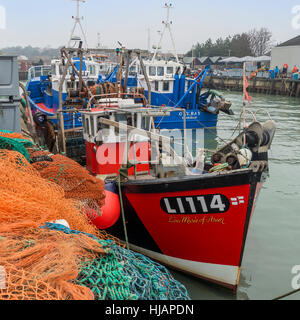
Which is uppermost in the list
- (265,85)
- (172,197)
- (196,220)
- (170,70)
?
(265,85)

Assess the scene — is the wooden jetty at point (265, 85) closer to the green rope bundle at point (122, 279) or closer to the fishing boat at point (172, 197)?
the fishing boat at point (172, 197)

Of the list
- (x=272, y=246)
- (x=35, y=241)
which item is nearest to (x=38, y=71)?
(x=272, y=246)

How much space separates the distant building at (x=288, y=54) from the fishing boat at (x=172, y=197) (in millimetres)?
42063

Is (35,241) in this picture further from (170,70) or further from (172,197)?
(170,70)

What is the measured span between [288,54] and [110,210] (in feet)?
151

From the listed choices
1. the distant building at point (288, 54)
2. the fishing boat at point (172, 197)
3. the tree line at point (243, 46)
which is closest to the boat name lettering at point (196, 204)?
the fishing boat at point (172, 197)

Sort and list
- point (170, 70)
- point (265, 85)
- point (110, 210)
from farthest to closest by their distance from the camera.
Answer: point (265, 85) → point (170, 70) → point (110, 210)

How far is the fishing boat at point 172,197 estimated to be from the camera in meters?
4.97

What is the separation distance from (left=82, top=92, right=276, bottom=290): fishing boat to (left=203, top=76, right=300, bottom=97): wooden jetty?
28.8m

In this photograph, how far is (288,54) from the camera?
4516cm

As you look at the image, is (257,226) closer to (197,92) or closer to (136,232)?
(136,232)

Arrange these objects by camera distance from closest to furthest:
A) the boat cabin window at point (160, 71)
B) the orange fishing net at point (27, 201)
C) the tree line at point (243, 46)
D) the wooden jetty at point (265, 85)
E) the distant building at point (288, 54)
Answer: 1. the orange fishing net at point (27, 201)
2. the boat cabin window at point (160, 71)
3. the wooden jetty at point (265, 85)
4. the distant building at point (288, 54)
5. the tree line at point (243, 46)

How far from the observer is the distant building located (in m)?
44.1
